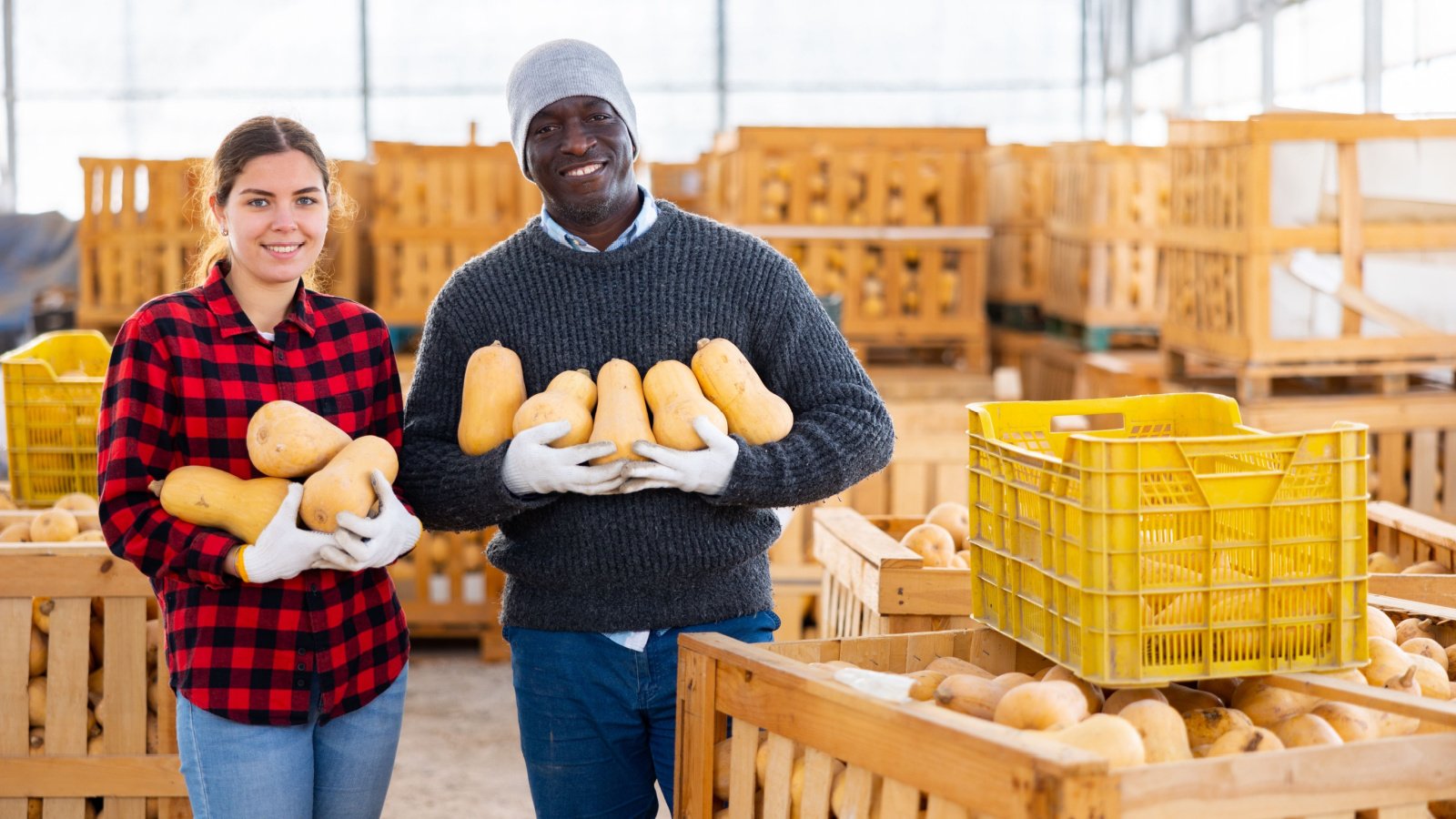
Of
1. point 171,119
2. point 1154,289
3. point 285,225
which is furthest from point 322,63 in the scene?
point 285,225

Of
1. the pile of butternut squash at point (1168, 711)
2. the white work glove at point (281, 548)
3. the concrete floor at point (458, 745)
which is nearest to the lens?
the pile of butternut squash at point (1168, 711)

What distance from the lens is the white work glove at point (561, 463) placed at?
2305mm

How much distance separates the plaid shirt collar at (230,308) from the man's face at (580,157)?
454mm

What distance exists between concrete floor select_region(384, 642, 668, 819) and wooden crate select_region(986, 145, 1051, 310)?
12.8 feet

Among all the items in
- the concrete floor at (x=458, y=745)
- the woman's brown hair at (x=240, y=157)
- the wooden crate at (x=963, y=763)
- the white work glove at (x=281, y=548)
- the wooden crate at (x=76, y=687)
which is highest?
the woman's brown hair at (x=240, y=157)

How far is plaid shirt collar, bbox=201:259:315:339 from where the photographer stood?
237 centimetres

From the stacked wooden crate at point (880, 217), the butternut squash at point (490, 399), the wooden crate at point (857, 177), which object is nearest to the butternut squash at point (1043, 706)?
the butternut squash at point (490, 399)

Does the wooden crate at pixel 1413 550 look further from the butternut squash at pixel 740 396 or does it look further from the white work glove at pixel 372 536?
the white work glove at pixel 372 536

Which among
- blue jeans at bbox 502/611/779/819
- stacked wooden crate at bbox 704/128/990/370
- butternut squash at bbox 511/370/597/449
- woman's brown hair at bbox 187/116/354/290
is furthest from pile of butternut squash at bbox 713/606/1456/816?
stacked wooden crate at bbox 704/128/990/370

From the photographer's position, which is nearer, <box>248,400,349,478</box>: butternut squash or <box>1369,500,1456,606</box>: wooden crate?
<box>248,400,349,478</box>: butternut squash

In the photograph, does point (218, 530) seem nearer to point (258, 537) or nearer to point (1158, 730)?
point (258, 537)

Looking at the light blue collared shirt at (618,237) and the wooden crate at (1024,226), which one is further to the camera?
the wooden crate at (1024,226)

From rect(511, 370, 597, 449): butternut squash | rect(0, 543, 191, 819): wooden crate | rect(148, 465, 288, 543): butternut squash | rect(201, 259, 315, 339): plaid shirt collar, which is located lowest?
rect(0, 543, 191, 819): wooden crate

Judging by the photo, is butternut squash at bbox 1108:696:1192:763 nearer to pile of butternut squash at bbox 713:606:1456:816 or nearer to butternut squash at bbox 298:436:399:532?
pile of butternut squash at bbox 713:606:1456:816
